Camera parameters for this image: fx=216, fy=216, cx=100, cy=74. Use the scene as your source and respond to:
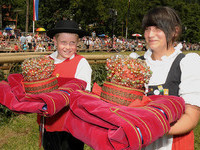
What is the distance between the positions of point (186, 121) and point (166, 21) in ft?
2.49

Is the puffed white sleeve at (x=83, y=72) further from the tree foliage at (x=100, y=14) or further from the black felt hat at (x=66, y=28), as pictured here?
the tree foliage at (x=100, y=14)

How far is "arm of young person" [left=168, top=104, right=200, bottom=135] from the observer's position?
1356 mm

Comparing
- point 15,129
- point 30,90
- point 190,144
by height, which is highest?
point 30,90

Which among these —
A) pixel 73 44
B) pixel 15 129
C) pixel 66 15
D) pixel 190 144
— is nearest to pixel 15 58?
pixel 15 129

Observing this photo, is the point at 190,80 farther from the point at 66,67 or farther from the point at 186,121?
the point at 66,67

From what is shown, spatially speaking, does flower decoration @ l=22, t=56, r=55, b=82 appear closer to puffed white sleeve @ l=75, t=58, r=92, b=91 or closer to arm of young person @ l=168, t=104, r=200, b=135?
puffed white sleeve @ l=75, t=58, r=92, b=91

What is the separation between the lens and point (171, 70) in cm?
168

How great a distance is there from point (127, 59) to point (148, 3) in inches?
2696

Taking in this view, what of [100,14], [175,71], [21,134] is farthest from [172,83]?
[100,14]

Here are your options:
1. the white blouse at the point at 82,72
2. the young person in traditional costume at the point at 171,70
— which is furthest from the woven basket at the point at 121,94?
the white blouse at the point at 82,72

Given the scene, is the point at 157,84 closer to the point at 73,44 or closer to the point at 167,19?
the point at 167,19

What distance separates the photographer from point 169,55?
1815 millimetres

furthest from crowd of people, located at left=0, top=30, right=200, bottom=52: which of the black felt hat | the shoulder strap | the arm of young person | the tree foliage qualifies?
the arm of young person

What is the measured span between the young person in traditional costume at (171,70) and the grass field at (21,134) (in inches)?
108
